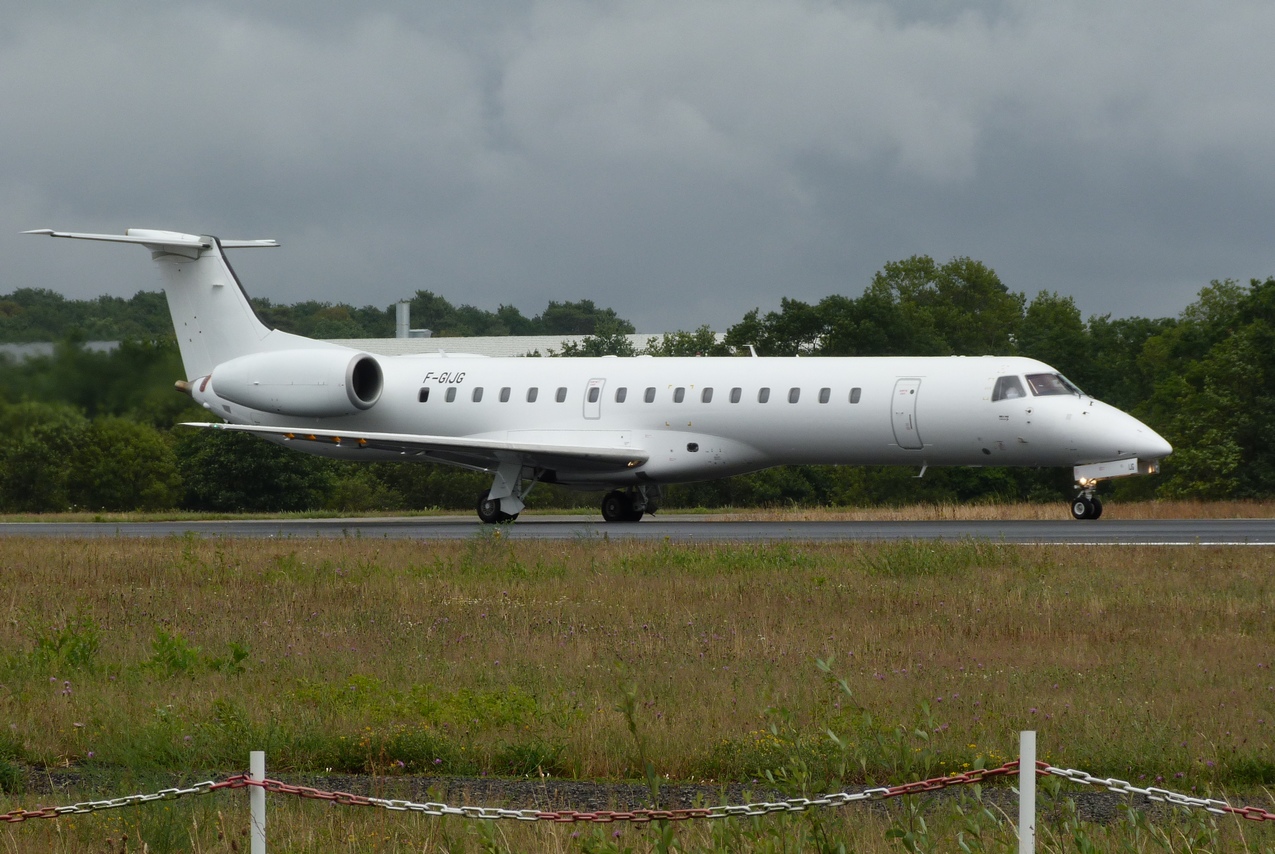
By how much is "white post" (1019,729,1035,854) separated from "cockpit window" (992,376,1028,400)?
2221 centimetres

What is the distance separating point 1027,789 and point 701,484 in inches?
2125

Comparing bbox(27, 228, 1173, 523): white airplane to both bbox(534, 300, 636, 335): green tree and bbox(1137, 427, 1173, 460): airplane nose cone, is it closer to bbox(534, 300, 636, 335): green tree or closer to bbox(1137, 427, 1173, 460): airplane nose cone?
bbox(1137, 427, 1173, 460): airplane nose cone

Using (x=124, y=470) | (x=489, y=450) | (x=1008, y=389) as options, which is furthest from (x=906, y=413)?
(x=124, y=470)

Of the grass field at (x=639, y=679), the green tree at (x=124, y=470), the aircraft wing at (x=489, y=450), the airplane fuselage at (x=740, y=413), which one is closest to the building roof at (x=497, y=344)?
the green tree at (x=124, y=470)

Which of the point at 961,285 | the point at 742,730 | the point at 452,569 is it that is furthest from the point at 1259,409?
the point at 961,285

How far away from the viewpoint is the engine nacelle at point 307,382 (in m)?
32.3

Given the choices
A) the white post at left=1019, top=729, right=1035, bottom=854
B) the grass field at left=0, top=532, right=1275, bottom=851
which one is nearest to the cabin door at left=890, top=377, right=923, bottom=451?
the grass field at left=0, top=532, right=1275, bottom=851

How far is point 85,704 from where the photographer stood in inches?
403

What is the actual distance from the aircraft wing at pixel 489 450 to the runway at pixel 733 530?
129 cm

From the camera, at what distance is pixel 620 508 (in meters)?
31.8

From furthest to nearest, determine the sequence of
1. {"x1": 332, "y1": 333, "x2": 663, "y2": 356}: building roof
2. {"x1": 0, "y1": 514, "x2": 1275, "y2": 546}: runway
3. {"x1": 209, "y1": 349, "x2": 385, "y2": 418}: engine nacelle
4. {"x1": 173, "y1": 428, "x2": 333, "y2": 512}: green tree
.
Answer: {"x1": 332, "y1": 333, "x2": 663, "y2": 356}: building roof → {"x1": 173, "y1": 428, "x2": 333, "y2": 512}: green tree → {"x1": 209, "y1": 349, "x2": 385, "y2": 418}: engine nacelle → {"x1": 0, "y1": 514, "x2": 1275, "y2": 546}: runway

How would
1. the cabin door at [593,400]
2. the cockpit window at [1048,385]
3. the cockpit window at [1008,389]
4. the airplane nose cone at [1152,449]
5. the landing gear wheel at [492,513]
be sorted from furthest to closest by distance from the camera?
1. the cabin door at [593,400]
2. the landing gear wheel at [492,513]
3. the cockpit window at [1048,385]
4. the cockpit window at [1008,389]
5. the airplane nose cone at [1152,449]

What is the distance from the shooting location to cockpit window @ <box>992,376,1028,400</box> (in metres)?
27.0

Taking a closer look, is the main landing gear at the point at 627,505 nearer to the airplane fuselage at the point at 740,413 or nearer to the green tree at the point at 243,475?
the airplane fuselage at the point at 740,413
